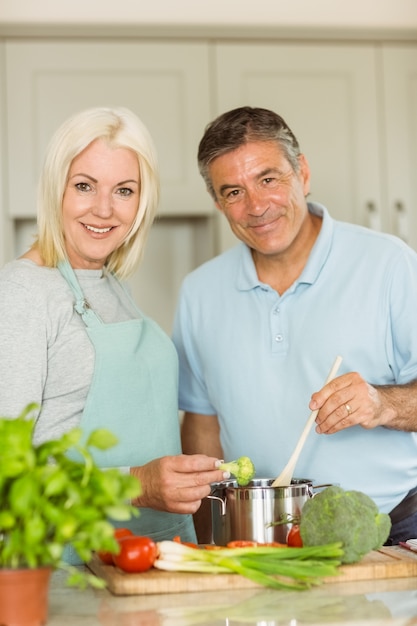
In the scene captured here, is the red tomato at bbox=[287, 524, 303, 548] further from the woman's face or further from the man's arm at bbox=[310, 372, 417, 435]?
the woman's face

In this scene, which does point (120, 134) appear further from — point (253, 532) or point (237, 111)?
point (253, 532)

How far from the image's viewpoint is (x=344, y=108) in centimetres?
345

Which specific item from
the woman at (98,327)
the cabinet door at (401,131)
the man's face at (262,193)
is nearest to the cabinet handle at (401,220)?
the cabinet door at (401,131)

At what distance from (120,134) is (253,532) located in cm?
A: 82

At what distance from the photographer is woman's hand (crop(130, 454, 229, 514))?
1666mm

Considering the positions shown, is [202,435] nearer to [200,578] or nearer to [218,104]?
[200,578]

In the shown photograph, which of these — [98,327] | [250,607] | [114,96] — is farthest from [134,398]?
[114,96]

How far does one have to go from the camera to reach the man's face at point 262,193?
2141 millimetres

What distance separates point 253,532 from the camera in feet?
5.40

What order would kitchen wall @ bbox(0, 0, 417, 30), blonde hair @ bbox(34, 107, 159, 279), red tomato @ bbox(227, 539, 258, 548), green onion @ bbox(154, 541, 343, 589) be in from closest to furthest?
green onion @ bbox(154, 541, 343, 589) → red tomato @ bbox(227, 539, 258, 548) → blonde hair @ bbox(34, 107, 159, 279) → kitchen wall @ bbox(0, 0, 417, 30)

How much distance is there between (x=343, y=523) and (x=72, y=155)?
880 millimetres

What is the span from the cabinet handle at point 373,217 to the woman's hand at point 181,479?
1.90m

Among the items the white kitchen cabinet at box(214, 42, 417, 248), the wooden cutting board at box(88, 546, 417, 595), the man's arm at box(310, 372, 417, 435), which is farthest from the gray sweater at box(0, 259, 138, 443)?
the white kitchen cabinet at box(214, 42, 417, 248)

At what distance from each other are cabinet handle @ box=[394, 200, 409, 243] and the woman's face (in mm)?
1610
